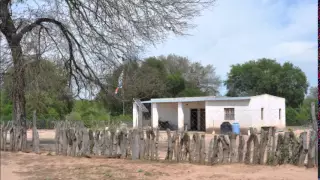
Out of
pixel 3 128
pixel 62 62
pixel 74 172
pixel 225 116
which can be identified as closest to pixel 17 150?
pixel 3 128

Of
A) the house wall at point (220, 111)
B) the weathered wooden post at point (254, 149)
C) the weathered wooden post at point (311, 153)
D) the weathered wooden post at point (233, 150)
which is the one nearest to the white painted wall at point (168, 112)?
the house wall at point (220, 111)

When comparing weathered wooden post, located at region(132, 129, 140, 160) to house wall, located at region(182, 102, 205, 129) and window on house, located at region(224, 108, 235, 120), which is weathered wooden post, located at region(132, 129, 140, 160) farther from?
house wall, located at region(182, 102, 205, 129)

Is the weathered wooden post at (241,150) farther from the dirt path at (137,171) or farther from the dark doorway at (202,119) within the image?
the dark doorway at (202,119)

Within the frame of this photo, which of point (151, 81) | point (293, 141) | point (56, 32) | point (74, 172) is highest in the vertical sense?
point (56, 32)

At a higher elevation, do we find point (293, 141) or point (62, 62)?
point (62, 62)

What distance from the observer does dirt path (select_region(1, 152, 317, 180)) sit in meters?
8.91

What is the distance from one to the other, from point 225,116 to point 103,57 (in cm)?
1869

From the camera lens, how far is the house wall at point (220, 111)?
31.3 m

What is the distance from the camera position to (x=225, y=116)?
32.2 m

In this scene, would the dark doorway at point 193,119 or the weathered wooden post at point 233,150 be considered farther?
the dark doorway at point 193,119

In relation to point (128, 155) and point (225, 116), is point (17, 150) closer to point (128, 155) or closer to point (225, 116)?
point (128, 155)

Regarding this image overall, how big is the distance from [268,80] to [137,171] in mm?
45062

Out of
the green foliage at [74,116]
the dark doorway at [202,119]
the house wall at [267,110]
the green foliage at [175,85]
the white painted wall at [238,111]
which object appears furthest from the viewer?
the green foliage at [175,85]

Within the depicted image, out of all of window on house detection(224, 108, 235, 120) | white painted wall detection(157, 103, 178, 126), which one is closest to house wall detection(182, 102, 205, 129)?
white painted wall detection(157, 103, 178, 126)
